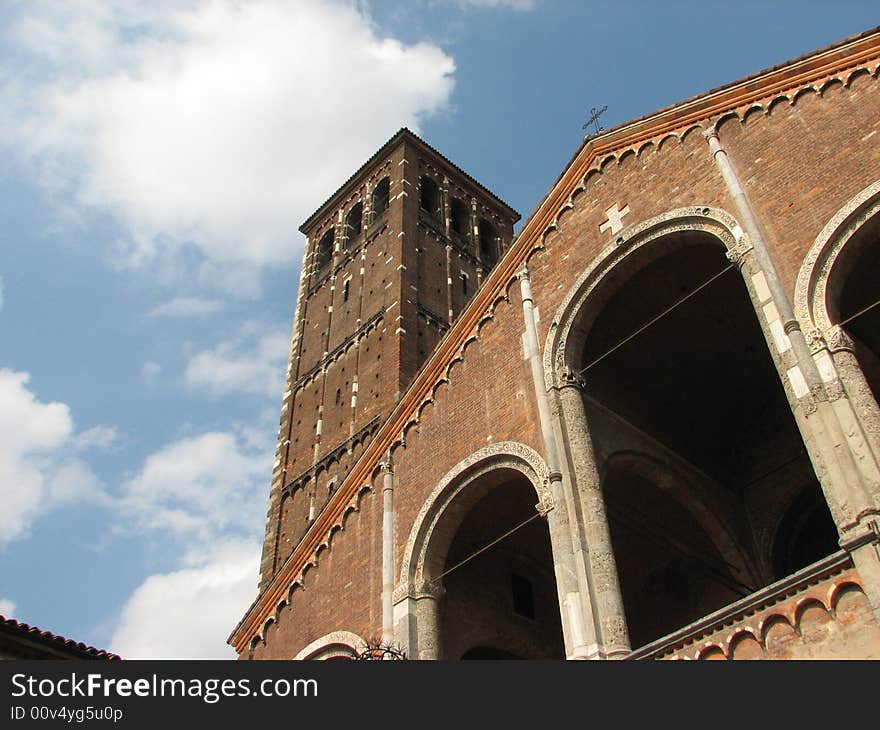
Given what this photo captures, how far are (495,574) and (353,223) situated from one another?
2240cm

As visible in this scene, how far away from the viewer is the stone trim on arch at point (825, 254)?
404 inches

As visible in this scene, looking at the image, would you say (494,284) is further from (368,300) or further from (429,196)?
(429,196)

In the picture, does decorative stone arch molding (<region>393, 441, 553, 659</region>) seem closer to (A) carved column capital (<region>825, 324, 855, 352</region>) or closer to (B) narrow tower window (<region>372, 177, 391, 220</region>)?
(A) carved column capital (<region>825, 324, 855, 352</region>)

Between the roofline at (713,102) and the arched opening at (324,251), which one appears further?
the arched opening at (324,251)

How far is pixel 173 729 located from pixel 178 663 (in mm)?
520

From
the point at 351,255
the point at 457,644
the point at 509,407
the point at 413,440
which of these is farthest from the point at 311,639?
the point at 351,255

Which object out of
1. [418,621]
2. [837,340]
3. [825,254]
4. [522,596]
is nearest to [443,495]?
[418,621]

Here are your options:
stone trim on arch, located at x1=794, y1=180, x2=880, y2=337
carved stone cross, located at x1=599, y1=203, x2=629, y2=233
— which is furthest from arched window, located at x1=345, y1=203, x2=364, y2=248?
stone trim on arch, located at x1=794, y1=180, x2=880, y2=337

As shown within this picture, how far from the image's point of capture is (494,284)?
615 inches

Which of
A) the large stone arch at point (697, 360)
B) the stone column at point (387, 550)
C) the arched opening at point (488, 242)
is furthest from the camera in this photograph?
the arched opening at point (488, 242)

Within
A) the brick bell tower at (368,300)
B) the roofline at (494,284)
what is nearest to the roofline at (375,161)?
the brick bell tower at (368,300)

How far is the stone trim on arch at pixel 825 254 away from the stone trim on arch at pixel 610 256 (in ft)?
5.37

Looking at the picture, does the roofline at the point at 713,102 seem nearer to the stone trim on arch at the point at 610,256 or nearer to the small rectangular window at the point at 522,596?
the stone trim on arch at the point at 610,256

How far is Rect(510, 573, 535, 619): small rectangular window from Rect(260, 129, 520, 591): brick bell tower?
24.7 feet
